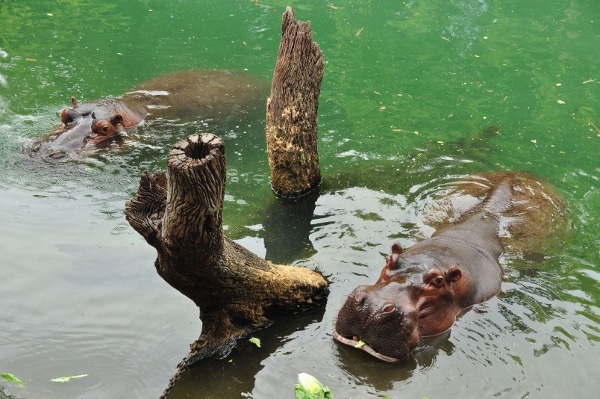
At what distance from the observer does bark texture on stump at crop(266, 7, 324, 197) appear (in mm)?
7086

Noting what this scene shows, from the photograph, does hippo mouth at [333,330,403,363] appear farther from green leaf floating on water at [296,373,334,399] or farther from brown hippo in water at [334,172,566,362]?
green leaf floating on water at [296,373,334,399]

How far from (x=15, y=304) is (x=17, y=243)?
1.07m

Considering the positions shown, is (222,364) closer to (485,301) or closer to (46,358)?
(46,358)

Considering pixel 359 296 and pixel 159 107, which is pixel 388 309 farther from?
pixel 159 107

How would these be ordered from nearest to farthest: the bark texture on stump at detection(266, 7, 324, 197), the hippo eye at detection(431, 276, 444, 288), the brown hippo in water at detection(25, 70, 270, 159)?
the hippo eye at detection(431, 276, 444, 288)
the bark texture on stump at detection(266, 7, 324, 197)
the brown hippo in water at detection(25, 70, 270, 159)

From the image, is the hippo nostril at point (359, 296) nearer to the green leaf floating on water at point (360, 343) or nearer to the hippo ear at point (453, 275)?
the green leaf floating on water at point (360, 343)

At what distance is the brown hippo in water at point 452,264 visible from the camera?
17.2ft

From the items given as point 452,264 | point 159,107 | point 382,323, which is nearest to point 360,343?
point 382,323

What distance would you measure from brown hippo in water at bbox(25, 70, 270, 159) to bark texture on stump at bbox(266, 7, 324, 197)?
256 centimetres

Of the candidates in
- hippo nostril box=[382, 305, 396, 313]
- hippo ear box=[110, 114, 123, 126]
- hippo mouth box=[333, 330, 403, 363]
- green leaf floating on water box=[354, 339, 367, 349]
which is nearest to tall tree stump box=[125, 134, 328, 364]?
hippo mouth box=[333, 330, 403, 363]

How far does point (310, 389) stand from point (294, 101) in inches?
129

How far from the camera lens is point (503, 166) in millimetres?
8812

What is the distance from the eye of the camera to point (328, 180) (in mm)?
8125

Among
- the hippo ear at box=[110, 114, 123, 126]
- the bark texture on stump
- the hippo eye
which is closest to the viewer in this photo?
the hippo eye
